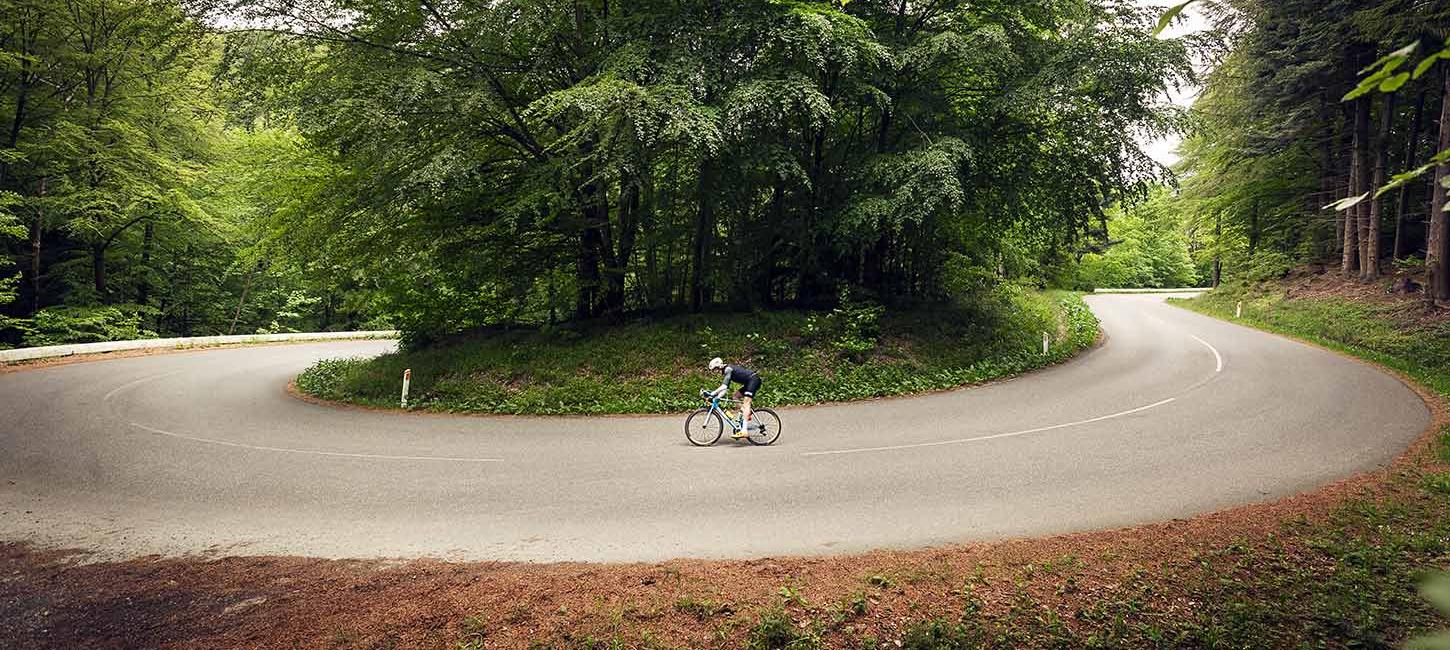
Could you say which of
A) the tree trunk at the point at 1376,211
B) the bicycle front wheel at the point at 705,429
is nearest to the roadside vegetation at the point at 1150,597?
the bicycle front wheel at the point at 705,429

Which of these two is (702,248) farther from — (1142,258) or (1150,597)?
(1142,258)

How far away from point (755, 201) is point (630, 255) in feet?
11.3

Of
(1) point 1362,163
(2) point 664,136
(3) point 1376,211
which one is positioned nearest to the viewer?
(2) point 664,136

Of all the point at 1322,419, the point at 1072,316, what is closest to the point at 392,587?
the point at 1322,419

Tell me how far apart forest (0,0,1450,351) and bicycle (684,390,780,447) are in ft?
15.3

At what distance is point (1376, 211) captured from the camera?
19953 millimetres

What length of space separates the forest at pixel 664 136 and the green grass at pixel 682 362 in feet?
3.39

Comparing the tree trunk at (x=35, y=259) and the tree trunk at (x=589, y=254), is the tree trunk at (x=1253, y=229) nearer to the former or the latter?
the tree trunk at (x=589, y=254)

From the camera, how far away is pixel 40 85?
20.7m

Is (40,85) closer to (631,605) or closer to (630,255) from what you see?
(630,255)

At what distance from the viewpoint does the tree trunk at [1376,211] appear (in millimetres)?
19812

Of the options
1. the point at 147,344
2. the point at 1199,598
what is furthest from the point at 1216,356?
the point at 147,344

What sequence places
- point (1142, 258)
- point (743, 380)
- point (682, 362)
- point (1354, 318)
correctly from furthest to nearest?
point (1142, 258)
point (1354, 318)
point (682, 362)
point (743, 380)

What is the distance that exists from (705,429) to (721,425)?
0.85 feet
